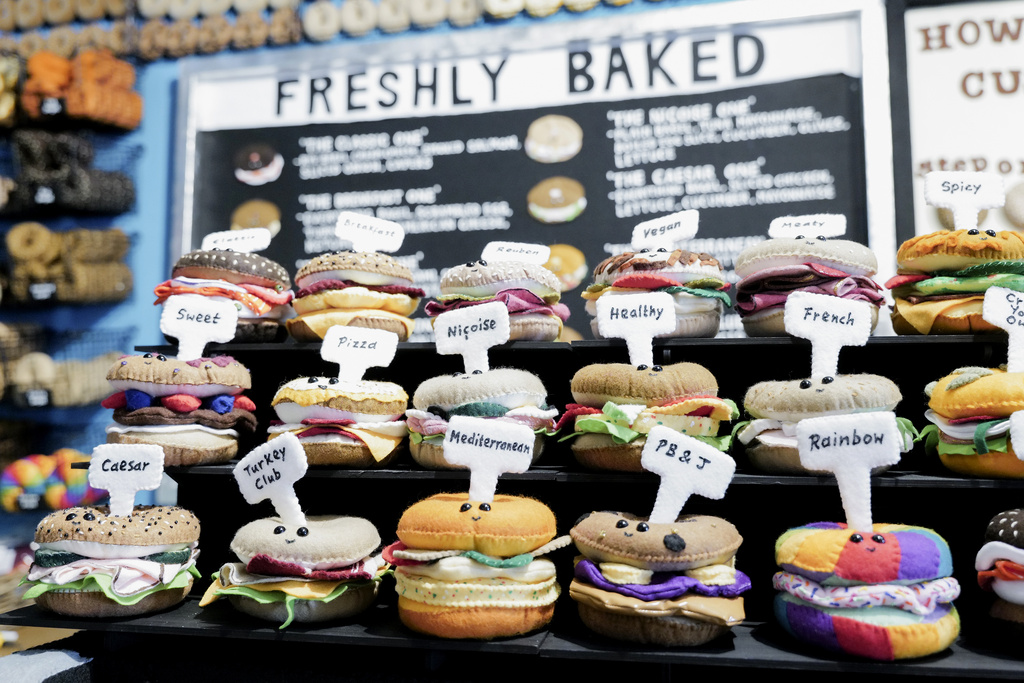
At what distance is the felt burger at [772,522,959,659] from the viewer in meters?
1.92

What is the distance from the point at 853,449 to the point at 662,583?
0.61 metres

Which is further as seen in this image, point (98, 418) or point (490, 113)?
point (98, 418)

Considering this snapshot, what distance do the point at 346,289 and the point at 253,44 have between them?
6.29 feet

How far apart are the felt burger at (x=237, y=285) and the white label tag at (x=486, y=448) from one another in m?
0.99

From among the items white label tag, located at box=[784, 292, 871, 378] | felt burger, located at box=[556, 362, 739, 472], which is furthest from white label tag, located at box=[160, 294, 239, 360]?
white label tag, located at box=[784, 292, 871, 378]

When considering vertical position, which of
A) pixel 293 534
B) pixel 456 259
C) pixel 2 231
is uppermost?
pixel 2 231

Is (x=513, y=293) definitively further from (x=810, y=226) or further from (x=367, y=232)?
(x=810, y=226)

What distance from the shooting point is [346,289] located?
266cm

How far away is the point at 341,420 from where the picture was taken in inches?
97.3

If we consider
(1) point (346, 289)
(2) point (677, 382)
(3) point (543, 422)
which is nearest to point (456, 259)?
(1) point (346, 289)

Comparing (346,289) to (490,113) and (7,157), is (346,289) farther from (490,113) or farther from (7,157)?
(7,157)

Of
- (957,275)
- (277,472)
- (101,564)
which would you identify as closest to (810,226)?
(957,275)

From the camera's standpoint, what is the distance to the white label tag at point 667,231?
8.41 feet

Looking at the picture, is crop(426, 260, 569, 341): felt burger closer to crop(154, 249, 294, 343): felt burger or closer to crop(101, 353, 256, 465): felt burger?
crop(154, 249, 294, 343): felt burger
